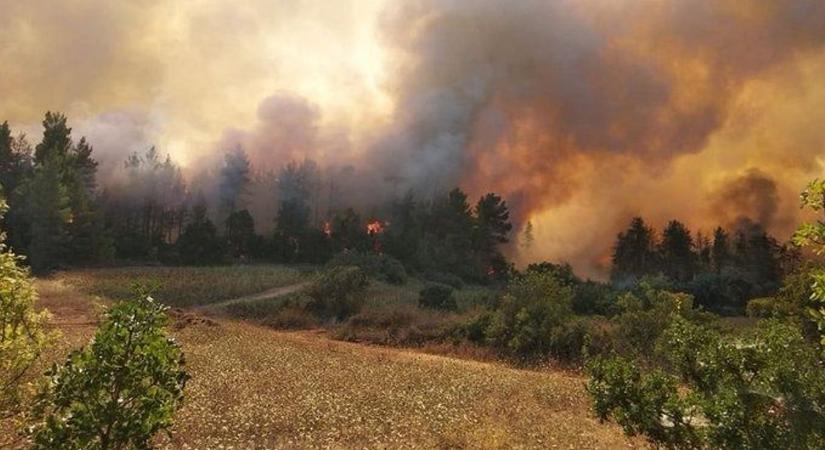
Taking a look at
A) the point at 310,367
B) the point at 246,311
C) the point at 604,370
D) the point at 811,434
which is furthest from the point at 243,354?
the point at 811,434

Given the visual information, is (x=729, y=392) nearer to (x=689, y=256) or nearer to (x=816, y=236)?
(x=816, y=236)

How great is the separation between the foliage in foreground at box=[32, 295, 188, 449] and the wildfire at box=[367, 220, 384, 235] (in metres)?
93.3

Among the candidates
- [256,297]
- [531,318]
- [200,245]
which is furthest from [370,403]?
[200,245]

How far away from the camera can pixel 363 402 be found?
69.5ft

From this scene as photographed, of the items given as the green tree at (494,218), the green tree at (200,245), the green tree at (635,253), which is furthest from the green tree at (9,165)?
the green tree at (635,253)

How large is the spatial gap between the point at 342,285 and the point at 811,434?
42.0 metres

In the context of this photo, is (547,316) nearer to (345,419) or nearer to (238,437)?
(345,419)

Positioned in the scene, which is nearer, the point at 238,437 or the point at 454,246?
the point at 238,437

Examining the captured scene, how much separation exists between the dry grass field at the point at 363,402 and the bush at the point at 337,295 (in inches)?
516

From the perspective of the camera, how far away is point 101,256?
7462cm

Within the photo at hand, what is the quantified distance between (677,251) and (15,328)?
112 metres

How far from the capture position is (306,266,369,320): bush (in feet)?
156

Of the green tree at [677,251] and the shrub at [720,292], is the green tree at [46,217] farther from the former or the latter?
the green tree at [677,251]

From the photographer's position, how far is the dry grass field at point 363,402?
17141 mm
